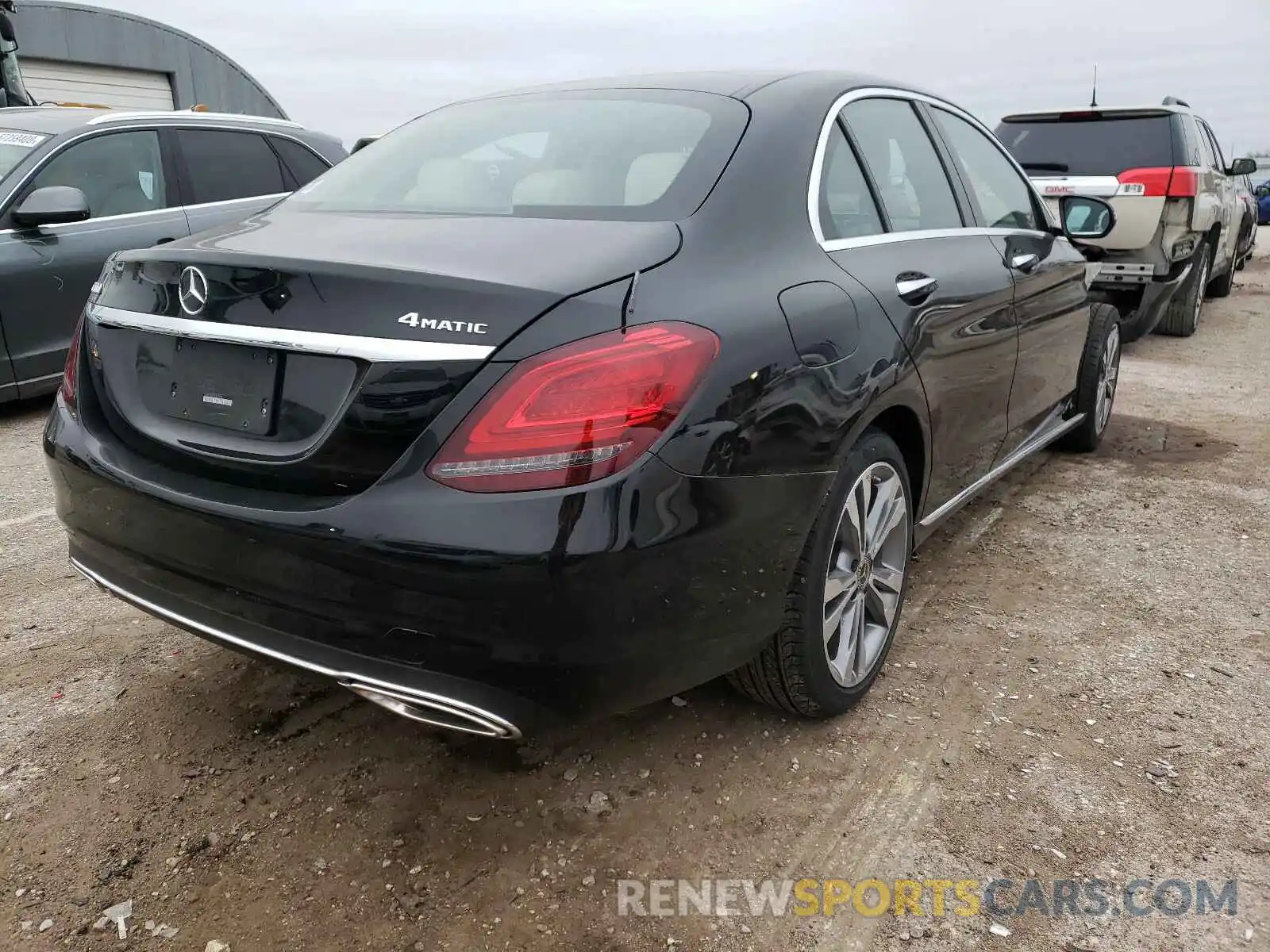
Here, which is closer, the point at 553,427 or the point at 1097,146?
the point at 553,427

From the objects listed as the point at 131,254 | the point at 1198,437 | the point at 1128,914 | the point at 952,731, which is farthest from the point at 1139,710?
the point at 1198,437

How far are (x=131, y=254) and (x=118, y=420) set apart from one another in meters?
0.37

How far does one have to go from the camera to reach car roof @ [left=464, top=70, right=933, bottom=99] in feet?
8.72

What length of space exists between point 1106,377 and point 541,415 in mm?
4114

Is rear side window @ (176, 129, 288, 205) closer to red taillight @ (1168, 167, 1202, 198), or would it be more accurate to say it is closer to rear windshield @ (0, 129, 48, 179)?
rear windshield @ (0, 129, 48, 179)

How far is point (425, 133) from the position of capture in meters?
2.92

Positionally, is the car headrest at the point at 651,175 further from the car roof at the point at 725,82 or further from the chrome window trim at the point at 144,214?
the chrome window trim at the point at 144,214

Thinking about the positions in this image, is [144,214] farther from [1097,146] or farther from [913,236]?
[1097,146]

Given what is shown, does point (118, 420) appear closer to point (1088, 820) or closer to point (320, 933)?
point (320, 933)

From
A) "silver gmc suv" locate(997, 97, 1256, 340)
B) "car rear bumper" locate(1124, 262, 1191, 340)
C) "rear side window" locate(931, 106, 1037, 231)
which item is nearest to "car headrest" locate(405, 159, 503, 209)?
"rear side window" locate(931, 106, 1037, 231)

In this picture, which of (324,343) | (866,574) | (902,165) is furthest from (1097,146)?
(324,343)

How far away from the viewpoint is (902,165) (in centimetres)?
302

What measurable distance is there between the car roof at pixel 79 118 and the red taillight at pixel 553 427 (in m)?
5.17

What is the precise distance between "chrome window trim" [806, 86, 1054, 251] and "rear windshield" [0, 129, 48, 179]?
4.75m
